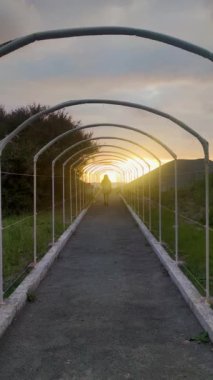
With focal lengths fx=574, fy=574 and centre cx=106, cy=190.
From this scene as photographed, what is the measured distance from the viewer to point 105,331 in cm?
605

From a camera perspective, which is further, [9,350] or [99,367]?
[9,350]

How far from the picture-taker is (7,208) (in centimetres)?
2141

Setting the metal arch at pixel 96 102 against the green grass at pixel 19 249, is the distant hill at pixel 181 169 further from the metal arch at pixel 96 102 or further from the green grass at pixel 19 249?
Answer: the metal arch at pixel 96 102

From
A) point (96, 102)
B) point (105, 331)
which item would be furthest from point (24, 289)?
point (96, 102)

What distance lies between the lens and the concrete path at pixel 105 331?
487cm

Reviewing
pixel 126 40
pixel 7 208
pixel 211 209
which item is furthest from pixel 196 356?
pixel 7 208

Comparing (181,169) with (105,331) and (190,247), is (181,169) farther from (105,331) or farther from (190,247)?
(105,331)

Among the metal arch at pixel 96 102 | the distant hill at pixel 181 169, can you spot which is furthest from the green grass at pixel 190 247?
the metal arch at pixel 96 102

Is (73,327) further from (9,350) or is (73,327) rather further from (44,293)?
(44,293)

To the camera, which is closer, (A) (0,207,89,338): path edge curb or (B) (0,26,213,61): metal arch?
(B) (0,26,213,61): metal arch

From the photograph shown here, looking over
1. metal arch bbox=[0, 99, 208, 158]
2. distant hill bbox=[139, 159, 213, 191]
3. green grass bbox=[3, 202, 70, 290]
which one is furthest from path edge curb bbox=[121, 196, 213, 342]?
distant hill bbox=[139, 159, 213, 191]

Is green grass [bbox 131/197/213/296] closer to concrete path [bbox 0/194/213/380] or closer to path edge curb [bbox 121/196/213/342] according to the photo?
path edge curb [bbox 121/196/213/342]

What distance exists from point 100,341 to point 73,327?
0.62 meters

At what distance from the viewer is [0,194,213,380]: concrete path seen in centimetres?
487
